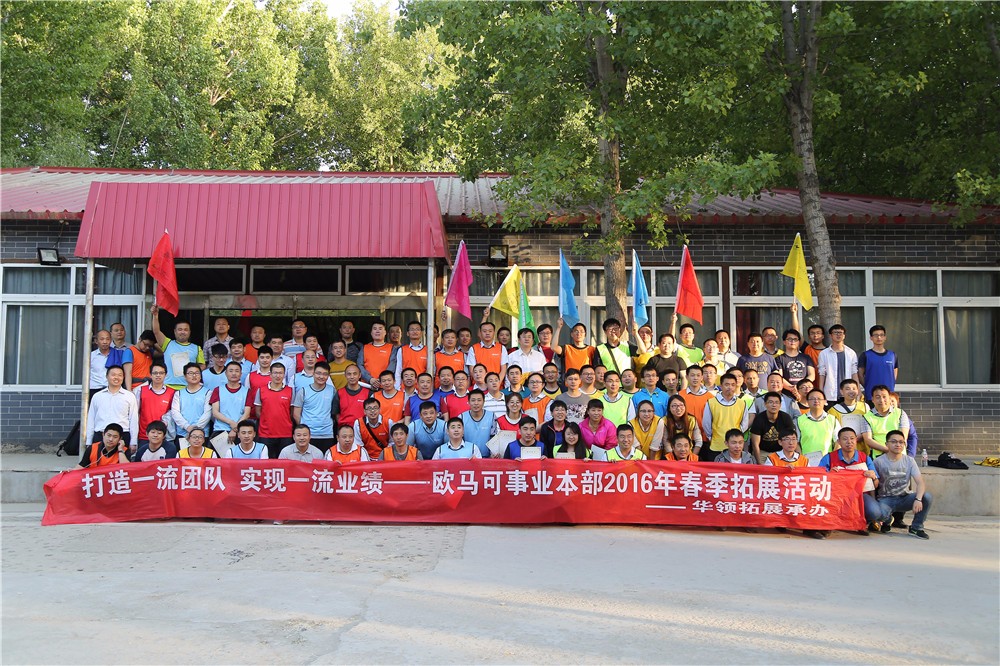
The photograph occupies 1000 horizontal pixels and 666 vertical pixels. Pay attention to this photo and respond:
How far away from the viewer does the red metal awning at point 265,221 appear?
36.0ft

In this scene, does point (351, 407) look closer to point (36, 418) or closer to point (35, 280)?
point (36, 418)

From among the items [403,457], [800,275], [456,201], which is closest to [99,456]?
[403,457]

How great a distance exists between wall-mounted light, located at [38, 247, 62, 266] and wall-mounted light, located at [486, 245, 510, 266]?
248 inches

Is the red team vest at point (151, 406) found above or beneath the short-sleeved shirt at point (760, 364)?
beneath

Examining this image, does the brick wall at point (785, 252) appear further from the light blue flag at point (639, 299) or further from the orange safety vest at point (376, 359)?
the orange safety vest at point (376, 359)

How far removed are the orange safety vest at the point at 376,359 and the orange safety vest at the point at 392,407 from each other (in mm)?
667

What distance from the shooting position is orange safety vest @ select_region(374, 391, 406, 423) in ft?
32.2

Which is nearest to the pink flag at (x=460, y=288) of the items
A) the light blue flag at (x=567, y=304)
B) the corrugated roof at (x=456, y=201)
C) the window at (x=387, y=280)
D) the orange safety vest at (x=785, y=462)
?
the corrugated roof at (x=456, y=201)

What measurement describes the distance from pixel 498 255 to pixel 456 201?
157 cm

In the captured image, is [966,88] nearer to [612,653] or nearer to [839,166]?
[839,166]

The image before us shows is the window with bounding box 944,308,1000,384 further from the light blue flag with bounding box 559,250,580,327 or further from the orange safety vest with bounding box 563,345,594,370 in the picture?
the orange safety vest with bounding box 563,345,594,370

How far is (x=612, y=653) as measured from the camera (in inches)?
202

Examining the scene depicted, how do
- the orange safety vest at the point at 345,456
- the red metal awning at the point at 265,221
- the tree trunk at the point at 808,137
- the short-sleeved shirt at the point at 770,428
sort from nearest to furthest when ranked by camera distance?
the short-sleeved shirt at the point at 770,428 → the orange safety vest at the point at 345,456 → the red metal awning at the point at 265,221 → the tree trunk at the point at 808,137

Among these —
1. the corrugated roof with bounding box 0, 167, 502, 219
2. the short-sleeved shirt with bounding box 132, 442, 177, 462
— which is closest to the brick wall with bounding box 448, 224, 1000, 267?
the corrugated roof with bounding box 0, 167, 502, 219
